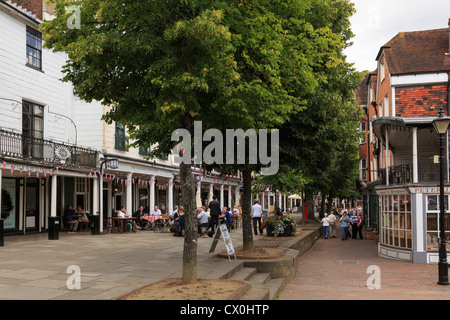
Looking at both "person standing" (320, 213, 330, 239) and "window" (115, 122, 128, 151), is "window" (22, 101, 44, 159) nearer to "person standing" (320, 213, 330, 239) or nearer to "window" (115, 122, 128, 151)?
"window" (115, 122, 128, 151)

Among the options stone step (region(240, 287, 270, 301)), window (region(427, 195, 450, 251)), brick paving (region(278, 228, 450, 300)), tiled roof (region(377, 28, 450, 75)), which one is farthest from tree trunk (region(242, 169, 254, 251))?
tiled roof (region(377, 28, 450, 75))

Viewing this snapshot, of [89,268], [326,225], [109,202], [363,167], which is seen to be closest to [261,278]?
[89,268]

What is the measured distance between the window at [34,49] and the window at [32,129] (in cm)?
186

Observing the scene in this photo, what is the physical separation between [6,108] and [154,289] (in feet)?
45.3

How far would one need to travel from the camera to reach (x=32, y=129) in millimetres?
19594

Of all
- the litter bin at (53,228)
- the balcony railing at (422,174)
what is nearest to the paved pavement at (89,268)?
the litter bin at (53,228)

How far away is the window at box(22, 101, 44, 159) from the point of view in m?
18.0

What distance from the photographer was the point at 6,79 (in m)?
18.1

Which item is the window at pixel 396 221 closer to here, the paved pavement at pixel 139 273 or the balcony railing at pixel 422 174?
the balcony railing at pixel 422 174

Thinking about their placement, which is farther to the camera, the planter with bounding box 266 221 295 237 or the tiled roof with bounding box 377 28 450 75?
the planter with bounding box 266 221 295 237

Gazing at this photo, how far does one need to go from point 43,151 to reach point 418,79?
639 inches

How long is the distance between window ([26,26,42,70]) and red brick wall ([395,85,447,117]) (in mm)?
16054

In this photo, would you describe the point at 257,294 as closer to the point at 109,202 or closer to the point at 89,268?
the point at 89,268
